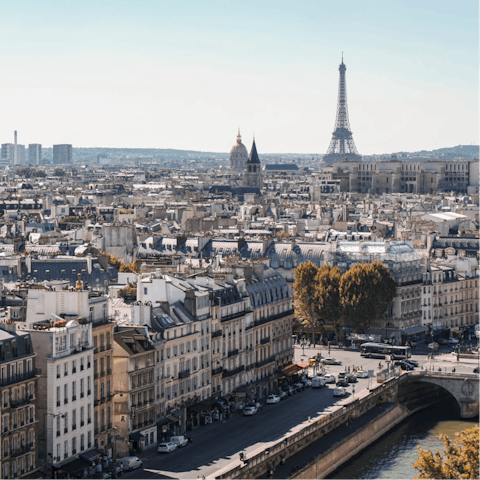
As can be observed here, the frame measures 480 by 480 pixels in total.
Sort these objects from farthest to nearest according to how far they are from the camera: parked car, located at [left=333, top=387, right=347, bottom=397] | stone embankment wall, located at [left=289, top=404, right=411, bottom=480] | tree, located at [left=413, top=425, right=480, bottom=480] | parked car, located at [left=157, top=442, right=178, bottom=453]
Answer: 1. parked car, located at [left=333, top=387, right=347, bottom=397]
2. stone embankment wall, located at [left=289, top=404, right=411, bottom=480]
3. parked car, located at [left=157, top=442, right=178, bottom=453]
4. tree, located at [left=413, top=425, right=480, bottom=480]

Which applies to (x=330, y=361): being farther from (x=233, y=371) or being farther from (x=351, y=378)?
(x=233, y=371)

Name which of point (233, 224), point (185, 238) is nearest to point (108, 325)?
point (185, 238)

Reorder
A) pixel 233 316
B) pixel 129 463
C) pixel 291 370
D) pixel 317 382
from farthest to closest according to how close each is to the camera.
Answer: pixel 291 370 → pixel 317 382 → pixel 233 316 → pixel 129 463

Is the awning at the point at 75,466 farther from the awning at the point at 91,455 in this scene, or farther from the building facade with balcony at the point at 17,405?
the building facade with balcony at the point at 17,405

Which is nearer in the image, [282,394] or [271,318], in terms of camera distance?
[282,394]

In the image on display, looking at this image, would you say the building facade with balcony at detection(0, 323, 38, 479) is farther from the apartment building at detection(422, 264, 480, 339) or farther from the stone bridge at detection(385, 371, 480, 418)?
the apartment building at detection(422, 264, 480, 339)

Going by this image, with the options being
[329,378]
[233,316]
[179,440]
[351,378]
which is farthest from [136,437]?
[351,378]

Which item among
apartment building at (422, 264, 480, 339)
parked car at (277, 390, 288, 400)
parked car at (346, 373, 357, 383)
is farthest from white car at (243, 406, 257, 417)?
apartment building at (422, 264, 480, 339)

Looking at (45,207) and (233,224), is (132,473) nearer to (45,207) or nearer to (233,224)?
(233,224)
